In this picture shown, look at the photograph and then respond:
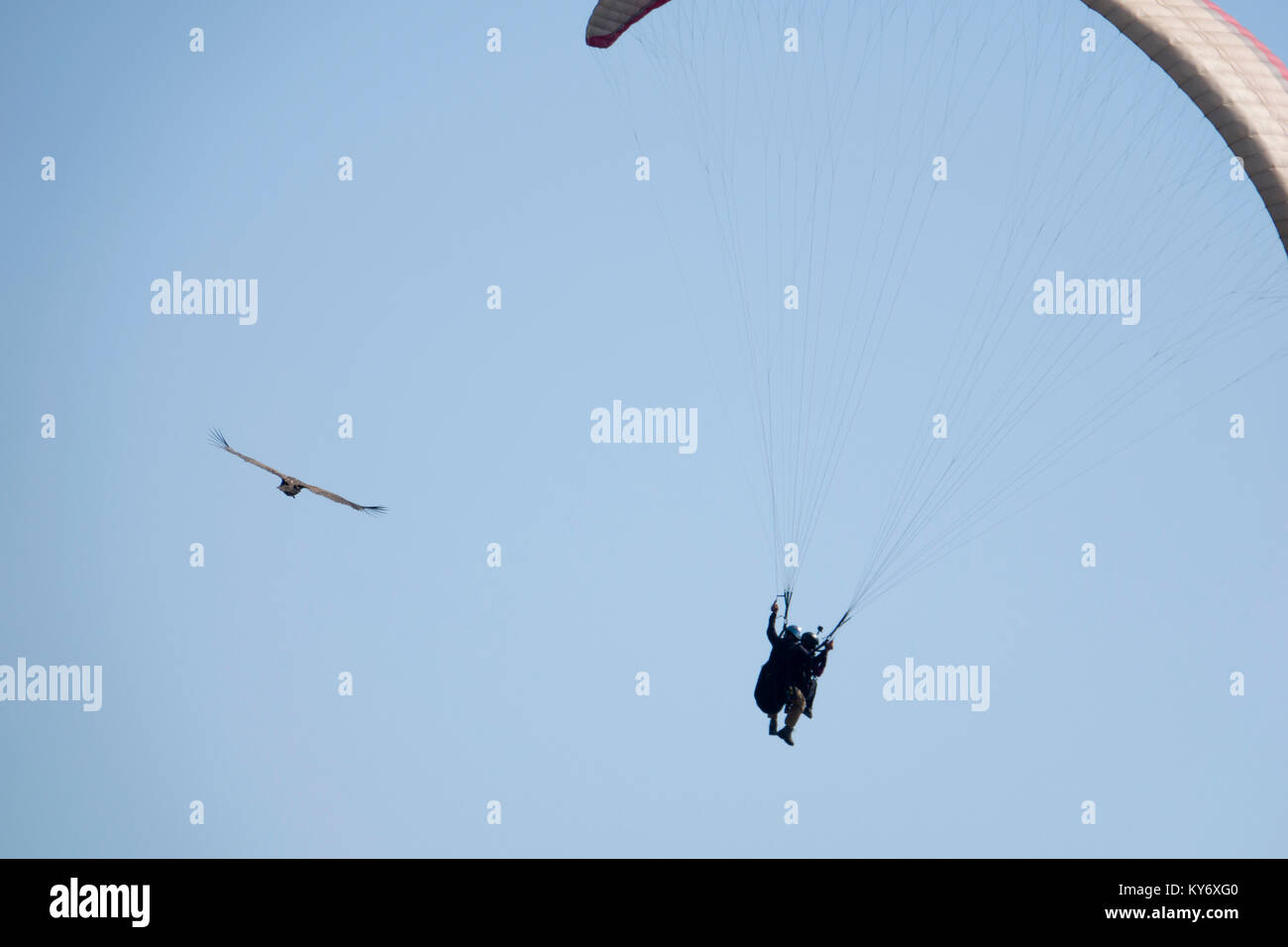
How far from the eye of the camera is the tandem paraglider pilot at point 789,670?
77.3 ft

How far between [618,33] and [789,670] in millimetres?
8582

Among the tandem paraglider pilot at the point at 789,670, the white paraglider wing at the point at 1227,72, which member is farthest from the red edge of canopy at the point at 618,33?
the tandem paraglider pilot at the point at 789,670

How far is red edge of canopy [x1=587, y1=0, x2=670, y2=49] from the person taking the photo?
26.5 metres

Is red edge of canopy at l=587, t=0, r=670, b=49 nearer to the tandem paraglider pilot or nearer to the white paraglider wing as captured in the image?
the white paraglider wing

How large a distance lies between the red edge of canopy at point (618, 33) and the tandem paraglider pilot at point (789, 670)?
7813 mm

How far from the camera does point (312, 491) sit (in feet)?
86.1

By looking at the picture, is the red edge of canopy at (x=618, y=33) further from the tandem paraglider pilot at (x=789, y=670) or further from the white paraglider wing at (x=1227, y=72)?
the tandem paraglider pilot at (x=789, y=670)

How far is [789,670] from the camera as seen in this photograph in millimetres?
23562

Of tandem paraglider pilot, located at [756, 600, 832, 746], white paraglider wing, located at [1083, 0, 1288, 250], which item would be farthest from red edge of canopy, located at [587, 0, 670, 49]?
tandem paraglider pilot, located at [756, 600, 832, 746]

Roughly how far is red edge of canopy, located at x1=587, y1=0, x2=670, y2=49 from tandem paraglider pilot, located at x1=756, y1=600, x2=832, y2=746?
7.81 metres
